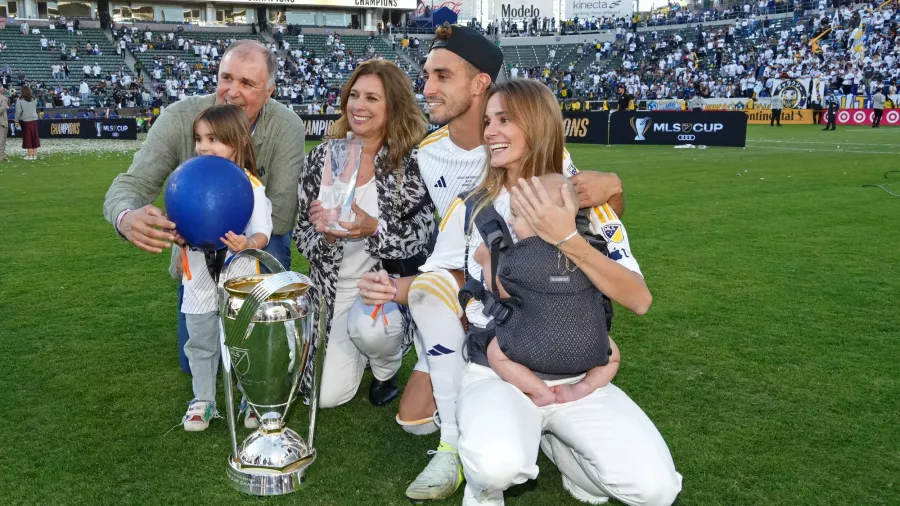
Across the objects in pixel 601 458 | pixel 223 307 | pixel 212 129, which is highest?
pixel 212 129

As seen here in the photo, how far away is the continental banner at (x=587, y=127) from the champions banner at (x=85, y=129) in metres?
16.2

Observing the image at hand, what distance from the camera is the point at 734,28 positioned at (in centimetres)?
4928

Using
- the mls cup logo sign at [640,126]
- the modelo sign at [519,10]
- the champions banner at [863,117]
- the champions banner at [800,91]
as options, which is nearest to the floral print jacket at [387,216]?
the mls cup logo sign at [640,126]

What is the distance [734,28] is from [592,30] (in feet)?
40.0

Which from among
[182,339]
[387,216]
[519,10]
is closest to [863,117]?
[387,216]

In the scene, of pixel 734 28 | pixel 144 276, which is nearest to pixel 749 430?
pixel 144 276

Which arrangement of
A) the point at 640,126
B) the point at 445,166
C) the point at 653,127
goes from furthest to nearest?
the point at 640,126, the point at 653,127, the point at 445,166

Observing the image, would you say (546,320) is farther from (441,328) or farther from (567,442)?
(441,328)

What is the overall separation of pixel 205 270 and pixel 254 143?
911mm

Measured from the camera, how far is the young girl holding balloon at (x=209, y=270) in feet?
12.4

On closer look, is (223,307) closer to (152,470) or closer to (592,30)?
(152,470)

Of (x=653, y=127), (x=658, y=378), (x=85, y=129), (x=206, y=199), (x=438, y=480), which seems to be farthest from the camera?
(x=85, y=129)

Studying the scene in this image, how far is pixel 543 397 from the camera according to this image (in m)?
2.87

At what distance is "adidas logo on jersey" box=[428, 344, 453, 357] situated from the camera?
134 inches
